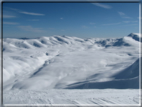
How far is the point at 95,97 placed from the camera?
6.56 ft

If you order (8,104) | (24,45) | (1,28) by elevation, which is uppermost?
(24,45)

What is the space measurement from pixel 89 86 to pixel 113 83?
106 cm

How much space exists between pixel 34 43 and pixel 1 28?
1451 inches

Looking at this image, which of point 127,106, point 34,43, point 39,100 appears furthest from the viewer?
point 34,43

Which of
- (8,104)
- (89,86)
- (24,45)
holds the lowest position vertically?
(89,86)

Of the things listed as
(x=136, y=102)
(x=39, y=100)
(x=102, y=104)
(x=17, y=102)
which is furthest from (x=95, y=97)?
(x=17, y=102)

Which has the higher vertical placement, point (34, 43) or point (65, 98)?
point (34, 43)

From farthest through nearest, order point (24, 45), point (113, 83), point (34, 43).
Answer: point (34, 43) < point (24, 45) < point (113, 83)

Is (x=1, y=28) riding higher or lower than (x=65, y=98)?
higher

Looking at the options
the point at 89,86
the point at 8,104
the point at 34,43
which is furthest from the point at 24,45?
the point at 8,104

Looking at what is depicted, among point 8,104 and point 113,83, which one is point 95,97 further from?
point 113,83

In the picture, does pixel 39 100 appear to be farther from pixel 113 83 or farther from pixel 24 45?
pixel 24 45

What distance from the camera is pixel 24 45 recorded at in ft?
108

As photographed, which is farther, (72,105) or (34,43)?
(34,43)
